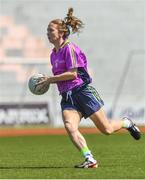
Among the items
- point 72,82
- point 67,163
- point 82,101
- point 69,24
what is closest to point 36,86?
point 72,82

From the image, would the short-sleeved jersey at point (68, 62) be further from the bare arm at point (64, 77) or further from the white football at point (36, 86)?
the white football at point (36, 86)

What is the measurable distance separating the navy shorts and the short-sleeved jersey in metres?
0.08

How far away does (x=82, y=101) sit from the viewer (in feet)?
34.4

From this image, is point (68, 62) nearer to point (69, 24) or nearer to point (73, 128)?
point (69, 24)

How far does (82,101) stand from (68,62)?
55cm

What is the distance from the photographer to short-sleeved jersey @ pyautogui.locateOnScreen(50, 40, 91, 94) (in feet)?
34.0

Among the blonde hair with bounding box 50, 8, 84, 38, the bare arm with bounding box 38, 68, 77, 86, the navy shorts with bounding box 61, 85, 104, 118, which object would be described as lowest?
the navy shorts with bounding box 61, 85, 104, 118

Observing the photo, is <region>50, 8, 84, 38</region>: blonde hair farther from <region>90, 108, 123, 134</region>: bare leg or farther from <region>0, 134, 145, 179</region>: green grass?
<region>0, 134, 145, 179</region>: green grass

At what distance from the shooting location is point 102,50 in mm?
35125

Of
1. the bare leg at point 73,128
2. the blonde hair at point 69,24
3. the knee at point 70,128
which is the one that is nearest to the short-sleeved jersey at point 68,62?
the blonde hair at point 69,24

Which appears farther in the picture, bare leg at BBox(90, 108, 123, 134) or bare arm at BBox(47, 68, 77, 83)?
bare leg at BBox(90, 108, 123, 134)

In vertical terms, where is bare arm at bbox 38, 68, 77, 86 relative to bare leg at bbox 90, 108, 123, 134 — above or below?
above

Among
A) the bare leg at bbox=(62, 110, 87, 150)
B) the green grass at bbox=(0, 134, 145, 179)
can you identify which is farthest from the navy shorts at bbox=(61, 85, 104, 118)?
the green grass at bbox=(0, 134, 145, 179)

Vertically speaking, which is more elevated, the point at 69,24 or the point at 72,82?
the point at 69,24
